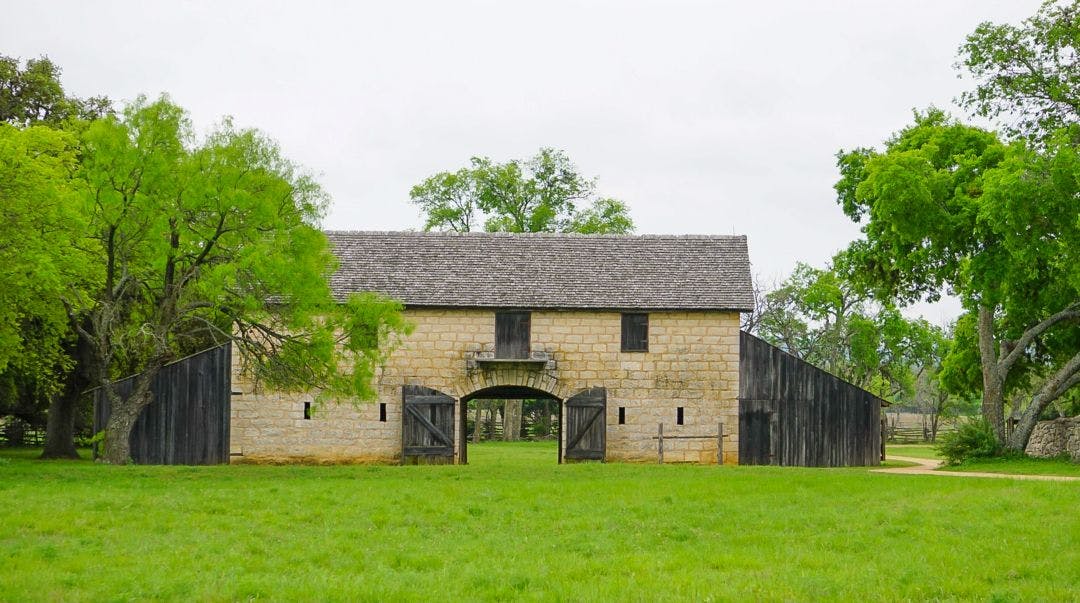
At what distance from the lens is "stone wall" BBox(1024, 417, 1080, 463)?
27997mm

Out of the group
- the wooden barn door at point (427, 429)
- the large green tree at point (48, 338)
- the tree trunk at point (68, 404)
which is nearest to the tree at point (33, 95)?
the large green tree at point (48, 338)

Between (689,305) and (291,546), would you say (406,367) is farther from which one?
(291,546)

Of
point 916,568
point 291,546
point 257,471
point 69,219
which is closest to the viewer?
point 916,568

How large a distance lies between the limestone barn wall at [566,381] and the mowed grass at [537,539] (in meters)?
8.52

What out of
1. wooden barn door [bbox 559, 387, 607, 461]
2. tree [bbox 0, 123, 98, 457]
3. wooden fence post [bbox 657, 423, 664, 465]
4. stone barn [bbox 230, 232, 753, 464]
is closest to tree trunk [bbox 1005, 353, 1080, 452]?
stone barn [bbox 230, 232, 753, 464]

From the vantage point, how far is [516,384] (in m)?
30.1

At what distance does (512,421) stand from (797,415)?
34.0 meters

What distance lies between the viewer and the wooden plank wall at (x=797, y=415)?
30125 mm

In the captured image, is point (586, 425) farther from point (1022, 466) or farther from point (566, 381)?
point (1022, 466)

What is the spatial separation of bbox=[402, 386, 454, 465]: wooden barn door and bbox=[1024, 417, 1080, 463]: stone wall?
14.9 metres

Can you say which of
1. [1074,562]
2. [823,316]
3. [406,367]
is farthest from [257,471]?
[823,316]

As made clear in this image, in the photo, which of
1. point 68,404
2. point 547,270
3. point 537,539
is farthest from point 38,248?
point 68,404

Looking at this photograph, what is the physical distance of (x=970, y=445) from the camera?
29.1 meters

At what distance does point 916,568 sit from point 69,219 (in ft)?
56.3
